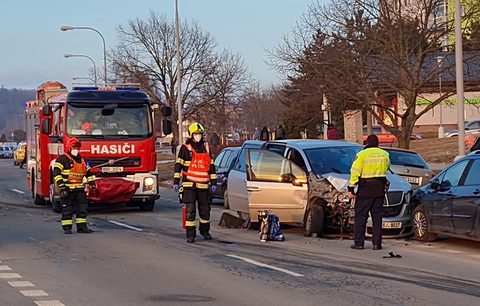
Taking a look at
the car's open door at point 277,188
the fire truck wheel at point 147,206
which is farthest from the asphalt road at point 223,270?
the fire truck wheel at point 147,206

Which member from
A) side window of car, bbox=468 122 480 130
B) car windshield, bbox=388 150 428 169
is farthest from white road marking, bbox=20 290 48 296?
side window of car, bbox=468 122 480 130

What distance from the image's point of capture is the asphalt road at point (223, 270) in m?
8.38

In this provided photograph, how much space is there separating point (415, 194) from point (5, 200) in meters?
15.2

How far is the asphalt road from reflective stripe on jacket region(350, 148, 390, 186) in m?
1.22

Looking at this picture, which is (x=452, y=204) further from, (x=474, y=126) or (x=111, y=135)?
(x=474, y=126)

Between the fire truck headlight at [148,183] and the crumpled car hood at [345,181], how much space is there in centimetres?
600

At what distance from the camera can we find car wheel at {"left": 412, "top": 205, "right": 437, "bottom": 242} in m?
12.8

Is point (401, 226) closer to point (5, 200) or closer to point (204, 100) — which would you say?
point (5, 200)

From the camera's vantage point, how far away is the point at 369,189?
12039mm

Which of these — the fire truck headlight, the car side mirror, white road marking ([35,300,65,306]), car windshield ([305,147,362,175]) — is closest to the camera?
white road marking ([35,300,65,306])

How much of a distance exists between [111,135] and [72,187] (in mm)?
3386

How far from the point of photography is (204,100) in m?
43.8

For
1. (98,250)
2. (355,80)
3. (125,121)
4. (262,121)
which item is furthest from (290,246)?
(262,121)

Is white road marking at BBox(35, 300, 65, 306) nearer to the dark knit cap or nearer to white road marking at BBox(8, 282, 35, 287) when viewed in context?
white road marking at BBox(8, 282, 35, 287)
